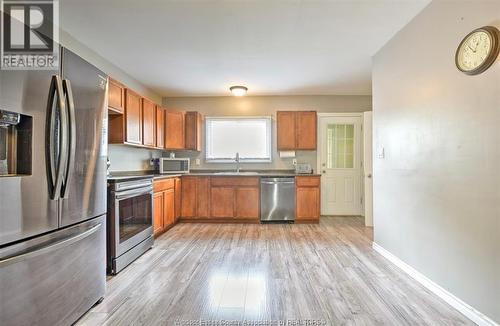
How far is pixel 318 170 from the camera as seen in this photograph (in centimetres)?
548

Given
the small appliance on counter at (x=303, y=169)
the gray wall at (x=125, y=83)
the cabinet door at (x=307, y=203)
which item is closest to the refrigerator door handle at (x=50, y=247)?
the gray wall at (x=125, y=83)

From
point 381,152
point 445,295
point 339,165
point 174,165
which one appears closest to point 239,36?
point 381,152

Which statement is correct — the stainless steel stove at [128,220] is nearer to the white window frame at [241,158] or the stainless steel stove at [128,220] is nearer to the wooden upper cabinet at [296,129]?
the white window frame at [241,158]

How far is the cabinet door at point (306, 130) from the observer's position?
5215 millimetres

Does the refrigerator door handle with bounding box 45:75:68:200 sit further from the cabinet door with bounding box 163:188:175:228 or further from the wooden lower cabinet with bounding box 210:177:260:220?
the wooden lower cabinet with bounding box 210:177:260:220

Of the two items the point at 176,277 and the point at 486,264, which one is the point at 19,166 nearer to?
the point at 176,277

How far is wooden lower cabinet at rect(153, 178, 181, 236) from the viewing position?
378 centimetres

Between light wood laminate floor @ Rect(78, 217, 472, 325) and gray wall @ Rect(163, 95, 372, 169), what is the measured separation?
7.04ft

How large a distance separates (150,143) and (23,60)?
289 centimetres

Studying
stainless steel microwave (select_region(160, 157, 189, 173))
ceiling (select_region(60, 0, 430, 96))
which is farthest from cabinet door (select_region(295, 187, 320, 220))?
stainless steel microwave (select_region(160, 157, 189, 173))

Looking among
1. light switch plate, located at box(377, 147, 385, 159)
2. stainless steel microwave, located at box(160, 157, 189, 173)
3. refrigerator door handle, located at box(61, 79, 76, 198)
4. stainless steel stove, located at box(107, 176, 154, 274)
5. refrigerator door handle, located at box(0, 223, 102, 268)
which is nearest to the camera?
refrigerator door handle, located at box(0, 223, 102, 268)

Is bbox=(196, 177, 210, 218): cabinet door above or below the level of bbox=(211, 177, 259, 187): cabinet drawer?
below

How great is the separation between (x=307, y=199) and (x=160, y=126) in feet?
9.73

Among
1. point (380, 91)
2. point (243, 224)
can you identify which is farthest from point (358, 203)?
point (380, 91)
